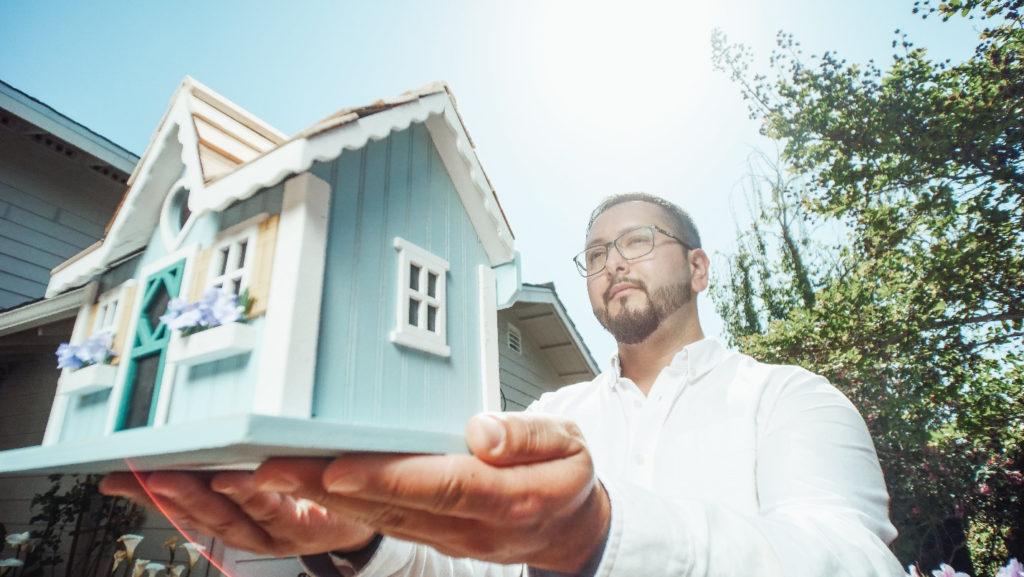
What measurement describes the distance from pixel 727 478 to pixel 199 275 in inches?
62.1

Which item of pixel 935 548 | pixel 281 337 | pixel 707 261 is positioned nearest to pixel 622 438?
pixel 707 261

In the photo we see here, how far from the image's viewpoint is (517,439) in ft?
2.01

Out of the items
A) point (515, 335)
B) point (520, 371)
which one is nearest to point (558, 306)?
point (515, 335)

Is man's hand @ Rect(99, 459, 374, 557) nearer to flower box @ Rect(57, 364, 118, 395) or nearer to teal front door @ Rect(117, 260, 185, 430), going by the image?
teal front door @ Rect(117, 260, 185, 430)

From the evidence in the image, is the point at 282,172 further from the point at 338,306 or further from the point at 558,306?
the point at 558,306

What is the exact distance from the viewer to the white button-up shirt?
0.79 m

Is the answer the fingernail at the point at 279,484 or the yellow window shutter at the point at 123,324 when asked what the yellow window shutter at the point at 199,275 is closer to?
the yellow window shutter at the point at 123,324

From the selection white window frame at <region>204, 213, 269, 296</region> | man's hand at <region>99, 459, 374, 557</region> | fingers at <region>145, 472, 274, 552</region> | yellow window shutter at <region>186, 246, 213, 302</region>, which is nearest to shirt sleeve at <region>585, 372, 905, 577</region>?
man's hand at <region>99, 459, 374, 557</region>

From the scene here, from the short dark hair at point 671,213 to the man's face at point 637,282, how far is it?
7cm

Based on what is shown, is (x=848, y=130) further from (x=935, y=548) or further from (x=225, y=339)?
(x=225, y=339)

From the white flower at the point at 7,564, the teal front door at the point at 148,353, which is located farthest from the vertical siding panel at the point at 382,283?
the white flower at the point at 7,564

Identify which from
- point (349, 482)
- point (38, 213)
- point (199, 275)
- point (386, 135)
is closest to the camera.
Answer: point (349, 482)

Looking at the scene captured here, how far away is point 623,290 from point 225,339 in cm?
138

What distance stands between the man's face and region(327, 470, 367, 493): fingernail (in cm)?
149
